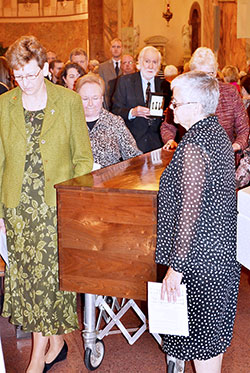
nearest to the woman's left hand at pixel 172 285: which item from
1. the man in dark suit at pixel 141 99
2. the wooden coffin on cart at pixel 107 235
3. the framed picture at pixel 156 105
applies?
the wooden coffin on cart at pixel 107 235

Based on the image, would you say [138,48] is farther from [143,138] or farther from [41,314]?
[41,314]

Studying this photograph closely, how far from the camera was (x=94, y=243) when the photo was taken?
292cm

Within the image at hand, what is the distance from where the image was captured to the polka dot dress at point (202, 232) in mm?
2441

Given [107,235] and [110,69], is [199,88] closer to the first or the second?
[107,235]

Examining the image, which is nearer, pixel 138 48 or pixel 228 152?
pixel 228 152

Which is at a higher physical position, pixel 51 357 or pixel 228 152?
pixel 228 152

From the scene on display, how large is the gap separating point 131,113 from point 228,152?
9.39 feet

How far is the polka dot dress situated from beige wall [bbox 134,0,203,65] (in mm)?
17745

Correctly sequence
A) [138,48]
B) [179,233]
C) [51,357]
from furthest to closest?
[138,48], [51,357], [179,233]

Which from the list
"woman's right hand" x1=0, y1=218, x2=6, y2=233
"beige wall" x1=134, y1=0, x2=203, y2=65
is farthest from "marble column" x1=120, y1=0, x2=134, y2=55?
"woman's right hand" x1=0, y1=218, x2=6, y2=233

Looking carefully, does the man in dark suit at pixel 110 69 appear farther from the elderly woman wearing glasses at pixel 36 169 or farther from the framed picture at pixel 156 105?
the elderly woman wearing glasses at pixel 36 169

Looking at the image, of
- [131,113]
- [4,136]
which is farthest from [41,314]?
[131,113]

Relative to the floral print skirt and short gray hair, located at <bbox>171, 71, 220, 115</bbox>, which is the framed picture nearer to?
the floral print skirt

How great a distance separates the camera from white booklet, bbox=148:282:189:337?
2.59 metres
